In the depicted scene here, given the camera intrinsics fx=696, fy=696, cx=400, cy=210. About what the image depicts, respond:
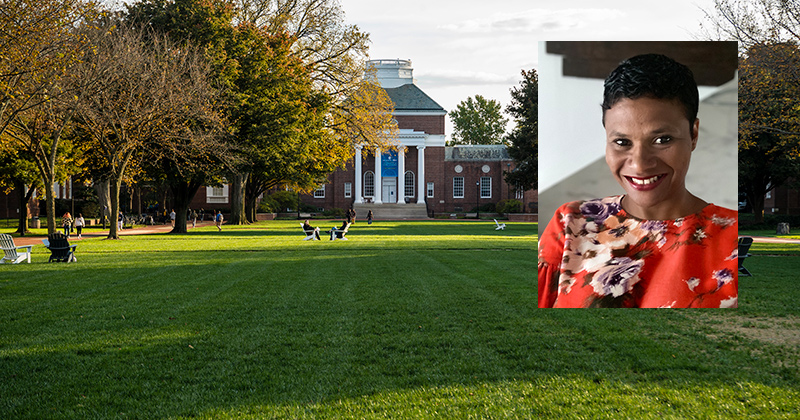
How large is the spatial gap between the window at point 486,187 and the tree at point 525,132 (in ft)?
92.7

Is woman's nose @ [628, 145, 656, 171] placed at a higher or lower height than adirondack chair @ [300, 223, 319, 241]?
higher

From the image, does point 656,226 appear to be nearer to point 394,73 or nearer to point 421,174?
point 421,174

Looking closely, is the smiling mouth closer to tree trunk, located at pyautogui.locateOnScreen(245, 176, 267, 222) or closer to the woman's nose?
the woman's nose

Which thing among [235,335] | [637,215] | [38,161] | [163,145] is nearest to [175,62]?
[163,145]

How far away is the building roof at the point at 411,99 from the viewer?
241 feet

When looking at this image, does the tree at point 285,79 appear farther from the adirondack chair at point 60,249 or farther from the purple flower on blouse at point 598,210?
the purple flower on blouse at point 598,210

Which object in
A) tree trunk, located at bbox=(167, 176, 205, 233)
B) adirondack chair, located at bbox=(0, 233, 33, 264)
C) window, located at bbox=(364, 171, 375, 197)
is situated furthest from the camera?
window, located at bbox=(364, 171, 375, 197)

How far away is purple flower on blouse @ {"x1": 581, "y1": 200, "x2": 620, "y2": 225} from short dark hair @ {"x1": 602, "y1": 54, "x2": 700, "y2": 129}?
0.80 meters

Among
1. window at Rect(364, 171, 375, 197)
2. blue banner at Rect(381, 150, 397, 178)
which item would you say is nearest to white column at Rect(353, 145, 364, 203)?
window at Rect(364, 171, 375, 197)

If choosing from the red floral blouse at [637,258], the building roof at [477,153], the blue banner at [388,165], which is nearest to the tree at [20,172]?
the red floral blouse at [637,258]

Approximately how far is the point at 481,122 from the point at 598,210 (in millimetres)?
101367

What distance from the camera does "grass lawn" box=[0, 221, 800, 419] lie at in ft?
17.6

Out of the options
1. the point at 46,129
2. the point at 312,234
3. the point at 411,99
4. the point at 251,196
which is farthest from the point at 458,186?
the point at 46,129

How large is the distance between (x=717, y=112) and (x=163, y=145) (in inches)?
984
